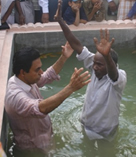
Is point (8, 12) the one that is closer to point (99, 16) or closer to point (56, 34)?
point (56, 34)

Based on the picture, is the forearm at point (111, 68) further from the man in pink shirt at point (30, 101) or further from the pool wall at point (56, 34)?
the pool wall at point (56, 34)

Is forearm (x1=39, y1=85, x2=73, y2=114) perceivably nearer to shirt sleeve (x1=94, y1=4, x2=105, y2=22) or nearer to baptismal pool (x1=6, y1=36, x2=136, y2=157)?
baptismal pool (x1=6, y1=36, x2=136, y2=157)

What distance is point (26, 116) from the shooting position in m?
2.79

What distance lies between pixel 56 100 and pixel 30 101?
Result: 27 centimetres

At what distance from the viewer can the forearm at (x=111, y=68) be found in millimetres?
2898

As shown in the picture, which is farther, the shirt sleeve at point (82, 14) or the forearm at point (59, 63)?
the shirt sleeve at point (82, 14)

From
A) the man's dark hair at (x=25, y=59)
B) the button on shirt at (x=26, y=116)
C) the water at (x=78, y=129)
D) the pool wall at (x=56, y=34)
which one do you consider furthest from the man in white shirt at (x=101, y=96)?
the pool wall at (x=56, y=34)

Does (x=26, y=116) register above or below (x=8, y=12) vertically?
above

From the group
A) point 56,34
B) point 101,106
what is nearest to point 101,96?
point 101,106

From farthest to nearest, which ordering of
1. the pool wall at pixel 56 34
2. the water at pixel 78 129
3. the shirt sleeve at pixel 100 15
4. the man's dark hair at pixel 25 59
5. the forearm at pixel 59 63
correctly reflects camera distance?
1. the shirt sleeve at pixel 100 15
2. the pool wall at pixel 56 34
3. the water at pixel 78 129
4. the forearm at pixel 59 63
5. the man's dark hair at pixel 25 59

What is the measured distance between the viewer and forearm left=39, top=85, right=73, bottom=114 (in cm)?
256

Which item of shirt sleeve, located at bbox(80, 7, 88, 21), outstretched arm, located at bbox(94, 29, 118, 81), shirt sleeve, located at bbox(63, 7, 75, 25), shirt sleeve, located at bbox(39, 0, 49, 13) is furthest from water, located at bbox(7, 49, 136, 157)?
shirt sleeve, located at bbox(39, 0, 49, 13)

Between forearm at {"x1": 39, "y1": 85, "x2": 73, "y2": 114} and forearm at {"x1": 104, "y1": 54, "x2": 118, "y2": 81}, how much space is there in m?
0.56

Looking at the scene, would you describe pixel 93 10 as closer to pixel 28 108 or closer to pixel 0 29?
pixel 0 29
